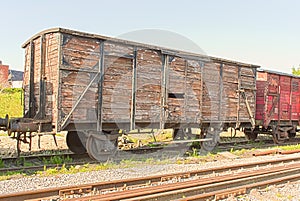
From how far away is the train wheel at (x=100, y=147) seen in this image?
8.89 m

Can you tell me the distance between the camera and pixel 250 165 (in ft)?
29.4

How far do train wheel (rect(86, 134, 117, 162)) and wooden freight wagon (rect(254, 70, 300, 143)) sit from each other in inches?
301

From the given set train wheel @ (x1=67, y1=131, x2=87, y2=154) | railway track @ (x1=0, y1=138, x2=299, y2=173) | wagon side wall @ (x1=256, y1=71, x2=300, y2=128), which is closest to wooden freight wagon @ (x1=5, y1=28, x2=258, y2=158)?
train wheel @ (x1=67, y1=131, x2=87, y2=154)

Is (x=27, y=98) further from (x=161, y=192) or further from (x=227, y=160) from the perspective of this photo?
(x=227, y=160)

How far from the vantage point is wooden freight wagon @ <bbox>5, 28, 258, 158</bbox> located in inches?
323

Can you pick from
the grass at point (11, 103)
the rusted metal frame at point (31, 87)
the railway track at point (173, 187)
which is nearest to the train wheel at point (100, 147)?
the rusted metal frame at point (31, 87)

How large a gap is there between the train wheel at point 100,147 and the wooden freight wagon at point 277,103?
25.1 ft

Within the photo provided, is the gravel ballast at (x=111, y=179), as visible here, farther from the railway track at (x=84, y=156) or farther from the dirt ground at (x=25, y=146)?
the dirt ground at (x=25, y=146)

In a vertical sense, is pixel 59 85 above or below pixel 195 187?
above

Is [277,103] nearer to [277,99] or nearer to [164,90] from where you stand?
[277,99]

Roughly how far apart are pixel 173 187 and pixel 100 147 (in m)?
3.54

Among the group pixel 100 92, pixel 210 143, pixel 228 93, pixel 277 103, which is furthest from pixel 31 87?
pixel 277 103

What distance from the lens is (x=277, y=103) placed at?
1504 cm

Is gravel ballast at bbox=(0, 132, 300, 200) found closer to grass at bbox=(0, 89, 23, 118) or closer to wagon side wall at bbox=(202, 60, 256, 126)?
wagon side wall at bbox=(202, 60, 256, 126)
